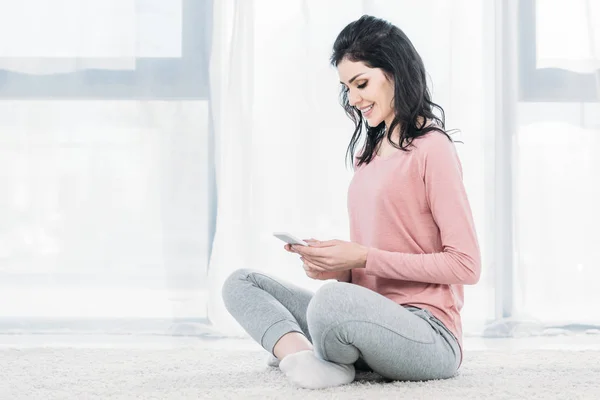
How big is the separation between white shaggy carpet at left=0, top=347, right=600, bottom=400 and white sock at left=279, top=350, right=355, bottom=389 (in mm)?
23

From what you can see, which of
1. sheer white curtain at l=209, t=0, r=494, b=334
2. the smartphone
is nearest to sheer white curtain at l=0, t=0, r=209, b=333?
sheer white curtain at l=209, t=0, r=494, b=334

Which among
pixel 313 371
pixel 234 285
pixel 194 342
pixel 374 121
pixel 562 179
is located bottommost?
pixel 194 342

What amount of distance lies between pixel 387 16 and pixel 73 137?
1127mm

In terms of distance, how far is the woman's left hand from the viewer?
55.8 inches

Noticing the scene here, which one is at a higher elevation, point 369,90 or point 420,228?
point 369,90

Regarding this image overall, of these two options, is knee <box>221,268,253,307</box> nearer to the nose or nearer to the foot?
the foot

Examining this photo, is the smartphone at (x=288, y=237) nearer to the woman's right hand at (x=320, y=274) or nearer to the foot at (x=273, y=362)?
the woman's right hand at (x=320, y=274)

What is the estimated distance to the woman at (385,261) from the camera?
Result: 4.48 ft

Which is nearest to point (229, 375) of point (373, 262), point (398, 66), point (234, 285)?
point (234, 285)

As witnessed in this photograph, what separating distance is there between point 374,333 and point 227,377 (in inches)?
14.9

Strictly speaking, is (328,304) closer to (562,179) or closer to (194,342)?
(194,342)

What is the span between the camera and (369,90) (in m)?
1.53

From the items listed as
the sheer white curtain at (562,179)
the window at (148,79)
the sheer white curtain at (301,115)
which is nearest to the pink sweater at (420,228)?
the sheer white curtain at (301,115)

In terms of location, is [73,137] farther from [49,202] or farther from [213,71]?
[213,71]
